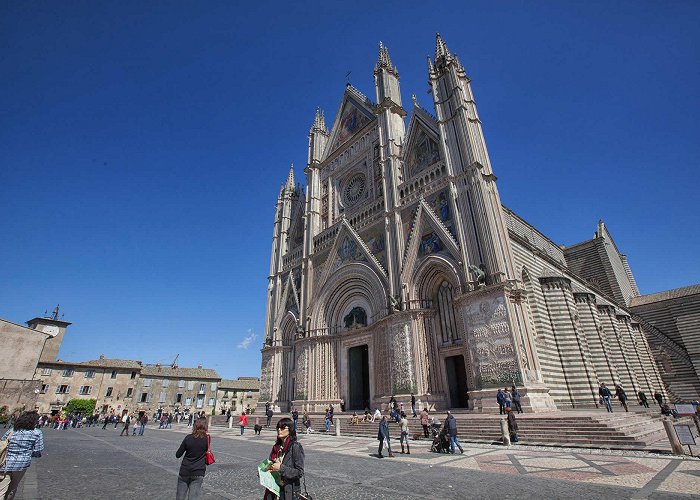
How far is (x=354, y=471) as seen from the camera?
724cm

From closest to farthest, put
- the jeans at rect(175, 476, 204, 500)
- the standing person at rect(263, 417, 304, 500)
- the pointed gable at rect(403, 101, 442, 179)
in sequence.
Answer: the standing person at rect(263, 417, 304, 500)
the jeans at rect(175, 476, 204, 500)
the pointed gable at rect(403, 101, 442, 179)

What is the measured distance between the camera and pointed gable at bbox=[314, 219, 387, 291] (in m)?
23.4

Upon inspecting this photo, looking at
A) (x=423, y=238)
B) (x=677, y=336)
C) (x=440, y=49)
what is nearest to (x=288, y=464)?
(x=423, y=238)

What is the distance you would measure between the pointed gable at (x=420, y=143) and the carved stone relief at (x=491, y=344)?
9.75 meters

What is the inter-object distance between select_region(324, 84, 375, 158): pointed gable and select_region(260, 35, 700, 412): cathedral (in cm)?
16

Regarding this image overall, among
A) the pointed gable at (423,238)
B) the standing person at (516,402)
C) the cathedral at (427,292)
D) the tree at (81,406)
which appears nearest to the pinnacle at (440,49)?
the cathedral at (427,292)

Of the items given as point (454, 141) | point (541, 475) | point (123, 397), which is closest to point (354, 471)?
point (541, 475)

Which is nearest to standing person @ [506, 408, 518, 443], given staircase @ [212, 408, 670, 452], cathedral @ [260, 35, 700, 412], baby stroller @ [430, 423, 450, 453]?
staircase @ [212, 408, 670, 452]

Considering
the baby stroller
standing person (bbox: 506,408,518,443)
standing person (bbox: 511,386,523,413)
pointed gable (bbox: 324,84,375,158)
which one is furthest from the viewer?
pointed gable (bbox: 324,84,375,158)

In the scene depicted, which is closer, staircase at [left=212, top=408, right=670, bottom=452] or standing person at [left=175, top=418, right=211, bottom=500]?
standing person at [left=175, top=418, right=211, bottom=500]

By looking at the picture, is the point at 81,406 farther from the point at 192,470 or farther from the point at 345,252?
the point at 192,470

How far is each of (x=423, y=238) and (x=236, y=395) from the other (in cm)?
4358

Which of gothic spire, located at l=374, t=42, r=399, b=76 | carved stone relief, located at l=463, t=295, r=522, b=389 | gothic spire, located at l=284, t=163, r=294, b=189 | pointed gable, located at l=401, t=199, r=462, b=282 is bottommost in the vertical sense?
carved stone relief, located at l=463, t=295, r=522, b=389

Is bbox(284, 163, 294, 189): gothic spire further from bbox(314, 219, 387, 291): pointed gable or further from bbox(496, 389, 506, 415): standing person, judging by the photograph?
bbox(496, 389, 506, 415): standing person
